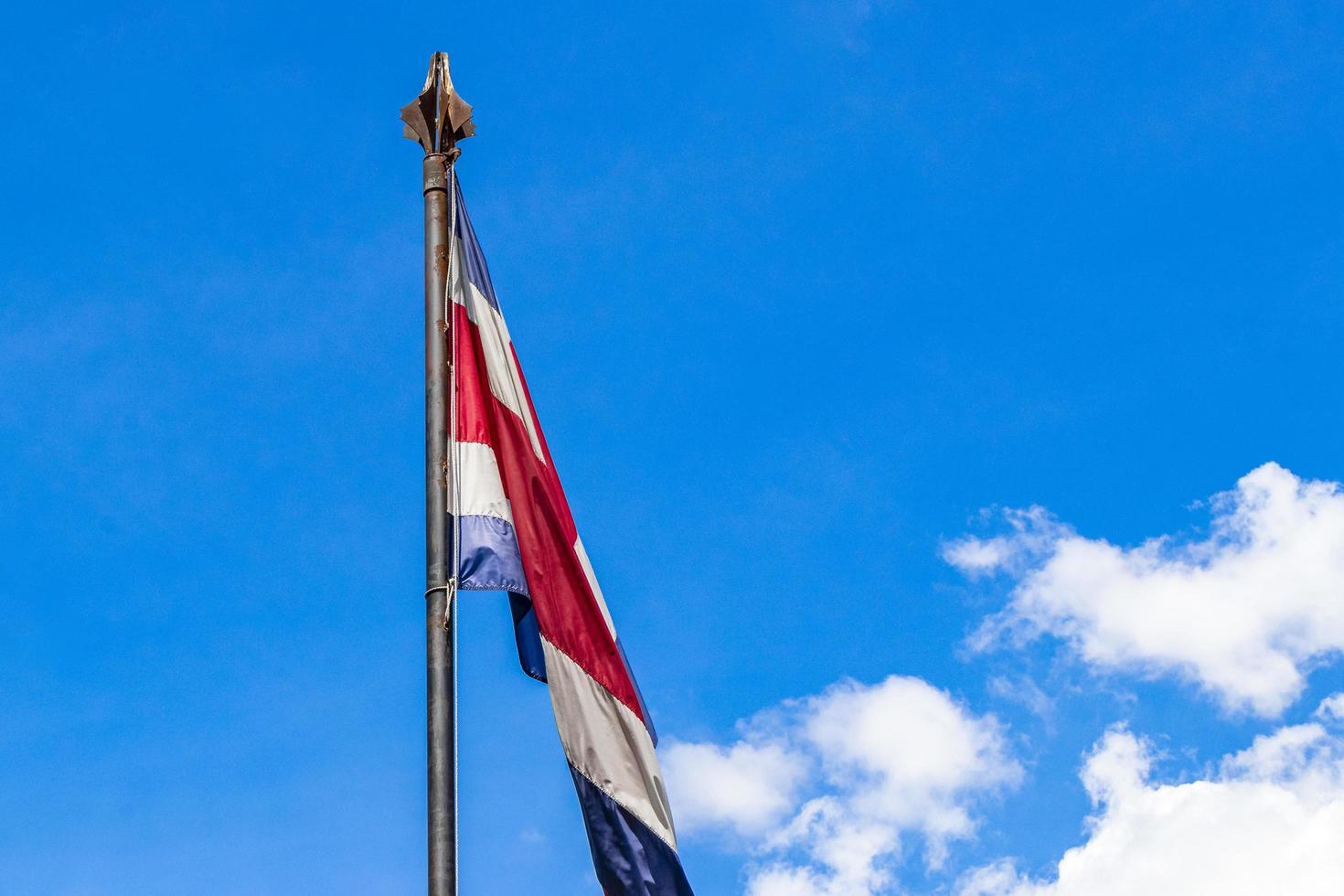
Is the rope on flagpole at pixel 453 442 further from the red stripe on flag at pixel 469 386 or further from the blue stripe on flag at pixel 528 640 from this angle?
the blue stripe on flag at pixel 528 640

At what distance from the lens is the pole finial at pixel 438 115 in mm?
13797

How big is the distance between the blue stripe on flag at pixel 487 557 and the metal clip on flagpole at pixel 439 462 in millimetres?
165

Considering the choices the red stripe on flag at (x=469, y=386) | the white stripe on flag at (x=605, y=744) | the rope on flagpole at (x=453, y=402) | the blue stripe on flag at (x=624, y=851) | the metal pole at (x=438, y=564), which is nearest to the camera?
the metal pole at (x=438, y=564)

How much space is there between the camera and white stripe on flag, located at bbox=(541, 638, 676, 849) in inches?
500

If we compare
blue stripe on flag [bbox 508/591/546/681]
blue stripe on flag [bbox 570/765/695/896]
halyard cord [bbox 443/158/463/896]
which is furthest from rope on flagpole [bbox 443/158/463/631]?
blue stripe on flag [bbox 570/765/695/896]

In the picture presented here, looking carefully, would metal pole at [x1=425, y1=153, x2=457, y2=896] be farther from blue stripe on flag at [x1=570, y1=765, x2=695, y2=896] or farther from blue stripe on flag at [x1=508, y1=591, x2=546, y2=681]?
blue stripe on flag at [x1=570, y1=765, x2=695, y2=896]

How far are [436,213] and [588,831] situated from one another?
5.48 meters

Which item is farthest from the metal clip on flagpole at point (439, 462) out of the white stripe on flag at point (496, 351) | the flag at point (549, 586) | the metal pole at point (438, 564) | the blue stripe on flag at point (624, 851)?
the blue stripe on flag at point (624, 851)

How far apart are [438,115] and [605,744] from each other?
5743 mm

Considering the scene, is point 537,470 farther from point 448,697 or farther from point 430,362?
point 448,697

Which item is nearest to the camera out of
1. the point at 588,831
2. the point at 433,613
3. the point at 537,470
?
the point at 433,613

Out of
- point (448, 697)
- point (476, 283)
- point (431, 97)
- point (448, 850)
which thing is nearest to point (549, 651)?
point (448, 697)

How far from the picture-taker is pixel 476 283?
13.9 metres

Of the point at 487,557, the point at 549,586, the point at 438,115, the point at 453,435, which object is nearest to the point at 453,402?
the point at 453,435
